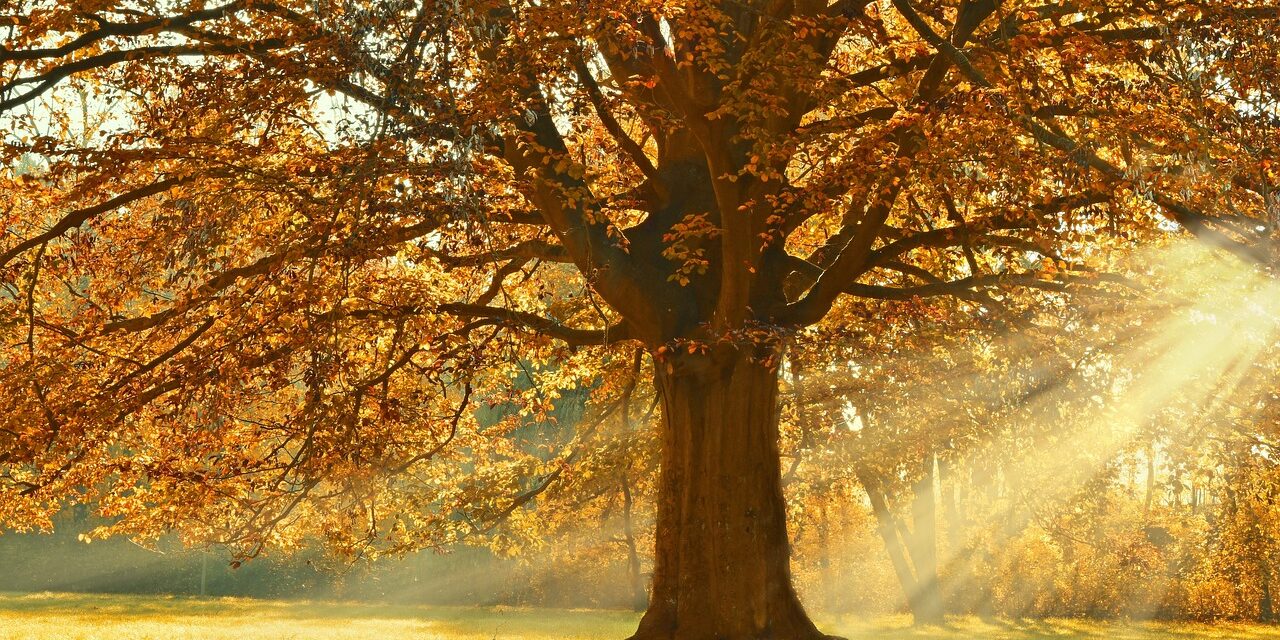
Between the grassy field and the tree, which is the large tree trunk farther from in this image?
the grassy field

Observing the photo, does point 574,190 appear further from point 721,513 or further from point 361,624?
point 361,624

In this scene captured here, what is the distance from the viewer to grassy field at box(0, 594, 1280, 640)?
21.9 metres

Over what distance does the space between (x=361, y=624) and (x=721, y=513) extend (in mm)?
18564

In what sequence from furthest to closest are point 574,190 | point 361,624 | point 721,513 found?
point 361,624, point 721,513, point 574,190

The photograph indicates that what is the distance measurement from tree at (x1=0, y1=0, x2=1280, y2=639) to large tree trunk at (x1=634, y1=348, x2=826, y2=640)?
0.11ft

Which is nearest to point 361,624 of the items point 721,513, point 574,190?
point 721,513

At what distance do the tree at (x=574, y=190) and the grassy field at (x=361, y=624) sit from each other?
861cm

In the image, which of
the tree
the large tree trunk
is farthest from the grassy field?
the large tree trunk

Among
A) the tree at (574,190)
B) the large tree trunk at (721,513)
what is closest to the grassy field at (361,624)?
the tree at (574,190)

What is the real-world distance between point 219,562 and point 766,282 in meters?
34.6

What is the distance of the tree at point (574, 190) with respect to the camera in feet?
27.2

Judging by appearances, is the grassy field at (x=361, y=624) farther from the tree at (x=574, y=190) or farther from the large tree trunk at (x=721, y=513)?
the large tree trunk at (x=721, y=513)

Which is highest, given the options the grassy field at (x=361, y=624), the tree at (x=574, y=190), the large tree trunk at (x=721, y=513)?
the tree at (x=574, y=190)

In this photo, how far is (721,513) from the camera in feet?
37.9
